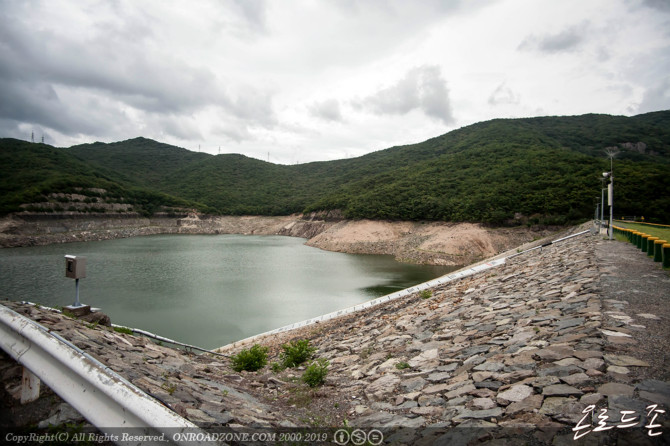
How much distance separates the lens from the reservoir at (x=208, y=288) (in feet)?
49.4

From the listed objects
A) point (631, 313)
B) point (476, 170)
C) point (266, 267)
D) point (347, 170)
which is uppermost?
point (347, 170)

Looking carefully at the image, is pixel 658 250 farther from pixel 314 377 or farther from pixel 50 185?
pixel 50 185

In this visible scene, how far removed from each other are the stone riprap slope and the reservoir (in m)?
7.77

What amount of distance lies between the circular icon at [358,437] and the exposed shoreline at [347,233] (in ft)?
98.9

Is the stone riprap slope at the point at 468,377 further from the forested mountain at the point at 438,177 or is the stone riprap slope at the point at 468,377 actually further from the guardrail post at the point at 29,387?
the forested mountain at the point at 438,177

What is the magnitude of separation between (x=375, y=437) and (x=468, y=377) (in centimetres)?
162

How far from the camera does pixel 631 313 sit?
5.29 metres

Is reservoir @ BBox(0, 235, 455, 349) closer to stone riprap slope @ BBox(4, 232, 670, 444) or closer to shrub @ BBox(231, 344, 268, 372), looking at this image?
shrub @ BBox(231, 344, 268, 372)

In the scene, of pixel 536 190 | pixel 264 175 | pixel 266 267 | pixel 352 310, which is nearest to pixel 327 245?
pixel 266 267

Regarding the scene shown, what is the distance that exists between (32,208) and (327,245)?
44.4 meters

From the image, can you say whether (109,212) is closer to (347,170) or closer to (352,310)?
(352,310)

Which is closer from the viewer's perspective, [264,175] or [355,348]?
[355,348]

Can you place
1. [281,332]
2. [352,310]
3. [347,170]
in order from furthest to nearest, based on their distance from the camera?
[347,170] → [352,310] → [281,332]

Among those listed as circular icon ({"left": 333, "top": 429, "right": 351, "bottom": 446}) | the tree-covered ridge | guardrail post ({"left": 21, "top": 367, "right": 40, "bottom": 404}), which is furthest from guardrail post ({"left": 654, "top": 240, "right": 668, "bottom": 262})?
the tree-covered ridge
